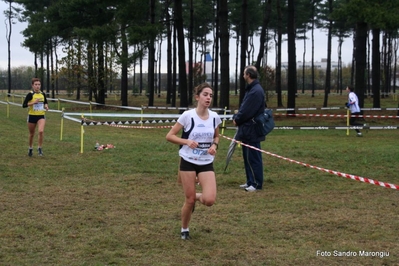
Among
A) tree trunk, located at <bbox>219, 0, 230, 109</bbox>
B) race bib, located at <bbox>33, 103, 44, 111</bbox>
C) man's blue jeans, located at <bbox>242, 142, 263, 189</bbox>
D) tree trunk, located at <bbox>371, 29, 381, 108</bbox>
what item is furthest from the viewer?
tree trunk, located at <bbox>371, 29, 381, 108</bbox>

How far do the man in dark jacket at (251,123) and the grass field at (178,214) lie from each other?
1.04ft

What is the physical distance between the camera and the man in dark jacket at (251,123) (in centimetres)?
880

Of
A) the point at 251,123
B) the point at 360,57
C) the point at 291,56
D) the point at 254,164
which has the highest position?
the point at 291,56

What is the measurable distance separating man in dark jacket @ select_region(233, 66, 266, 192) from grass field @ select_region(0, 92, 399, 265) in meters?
0.32

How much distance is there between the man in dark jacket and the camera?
28.9 ft

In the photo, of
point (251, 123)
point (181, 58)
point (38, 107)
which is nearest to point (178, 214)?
point (251, 123)

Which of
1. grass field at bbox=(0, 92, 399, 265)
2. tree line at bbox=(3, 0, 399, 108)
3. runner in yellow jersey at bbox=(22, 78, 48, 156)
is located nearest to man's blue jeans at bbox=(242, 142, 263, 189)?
grass field at bbox=(0, 92, 399, 265)

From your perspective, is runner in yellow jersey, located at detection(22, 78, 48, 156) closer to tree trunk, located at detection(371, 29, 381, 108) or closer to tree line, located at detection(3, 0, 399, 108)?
tree line, located at detection(3, 0, 399, 108)

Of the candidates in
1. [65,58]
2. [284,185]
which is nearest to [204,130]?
[284,185]

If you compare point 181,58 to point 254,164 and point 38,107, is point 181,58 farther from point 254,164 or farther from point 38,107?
point 254,164

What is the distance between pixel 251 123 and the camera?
8.96 metres

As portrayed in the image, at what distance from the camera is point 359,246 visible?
230 inches

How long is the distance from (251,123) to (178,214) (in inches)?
92.1

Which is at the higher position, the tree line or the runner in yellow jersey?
the tree line
